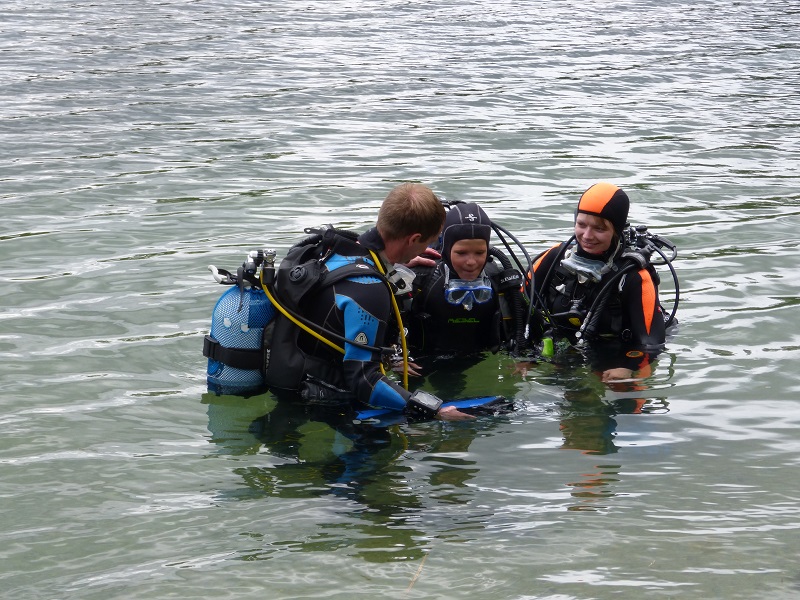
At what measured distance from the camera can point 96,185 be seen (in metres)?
10.1

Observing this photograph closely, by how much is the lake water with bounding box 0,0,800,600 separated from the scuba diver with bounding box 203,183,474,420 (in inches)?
14.0

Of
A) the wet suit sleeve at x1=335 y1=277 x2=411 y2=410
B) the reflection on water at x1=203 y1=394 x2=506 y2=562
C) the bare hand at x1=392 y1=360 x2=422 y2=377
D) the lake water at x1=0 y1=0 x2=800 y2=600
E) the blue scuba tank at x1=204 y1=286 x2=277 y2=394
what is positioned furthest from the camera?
the bare hand at x1=392 y1=360 x2=422 y2=377

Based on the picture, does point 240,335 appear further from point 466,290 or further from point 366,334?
point 466,290

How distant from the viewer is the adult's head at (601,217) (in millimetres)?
6031

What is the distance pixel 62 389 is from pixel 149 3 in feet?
59.4

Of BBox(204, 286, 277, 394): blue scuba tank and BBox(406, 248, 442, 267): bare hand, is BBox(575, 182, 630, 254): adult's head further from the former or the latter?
BBox(204, 286, 277, 394): blue scuba tank

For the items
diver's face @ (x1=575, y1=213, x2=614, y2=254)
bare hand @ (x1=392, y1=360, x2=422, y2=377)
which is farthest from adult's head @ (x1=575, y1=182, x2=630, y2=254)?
bare hand @ (x1=392, y1=360, x2=422, y2=377)

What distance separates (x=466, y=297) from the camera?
5914 mm

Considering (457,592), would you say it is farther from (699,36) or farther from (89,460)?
(699,36)

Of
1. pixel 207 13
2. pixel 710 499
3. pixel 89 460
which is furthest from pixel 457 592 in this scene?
pixel 207 13

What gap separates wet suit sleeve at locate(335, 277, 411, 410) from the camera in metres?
4.78

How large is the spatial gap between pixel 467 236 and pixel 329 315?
1253 millimetres

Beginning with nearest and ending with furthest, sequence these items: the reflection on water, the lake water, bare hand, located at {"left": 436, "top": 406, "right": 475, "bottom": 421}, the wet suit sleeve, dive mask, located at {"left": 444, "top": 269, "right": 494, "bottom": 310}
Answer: the lake water → the reflection on water → the wet suit sleeve → bare hand, located at {"left": 436, "top": 406, "right": 475, "bottom": 421} → dive mask, located at {"left": 444, "top": 269, "right": 494, "bottom": 310}

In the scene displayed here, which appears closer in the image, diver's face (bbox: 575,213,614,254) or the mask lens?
the mask lens
